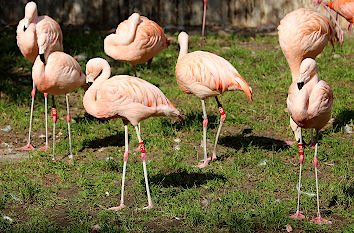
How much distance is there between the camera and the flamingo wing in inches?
242

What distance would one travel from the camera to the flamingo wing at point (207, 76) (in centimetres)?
615

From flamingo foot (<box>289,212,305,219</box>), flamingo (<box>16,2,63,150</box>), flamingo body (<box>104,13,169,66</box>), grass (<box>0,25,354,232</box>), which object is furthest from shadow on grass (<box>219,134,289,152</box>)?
flamingo (<box>16,2,63,150</box>)

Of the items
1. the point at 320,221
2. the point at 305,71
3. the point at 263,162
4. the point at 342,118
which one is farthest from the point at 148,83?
the point at 342,118

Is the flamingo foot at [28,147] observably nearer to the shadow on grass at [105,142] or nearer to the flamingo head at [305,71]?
the shadow on grass at [105,142]

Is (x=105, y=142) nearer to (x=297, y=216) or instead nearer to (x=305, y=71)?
(x=297, y=216)

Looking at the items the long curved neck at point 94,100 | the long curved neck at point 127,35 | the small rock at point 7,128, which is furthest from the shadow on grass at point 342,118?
the small rock at point 7,128

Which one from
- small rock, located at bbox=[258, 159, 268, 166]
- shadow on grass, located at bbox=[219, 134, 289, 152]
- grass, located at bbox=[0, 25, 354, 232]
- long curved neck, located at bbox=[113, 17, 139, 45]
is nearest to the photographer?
grass, located at bbox=[0, 25, 354, 232]

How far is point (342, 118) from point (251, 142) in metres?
1.57

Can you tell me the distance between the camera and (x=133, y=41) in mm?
7367

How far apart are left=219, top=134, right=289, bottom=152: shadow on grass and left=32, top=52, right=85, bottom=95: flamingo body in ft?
6.57

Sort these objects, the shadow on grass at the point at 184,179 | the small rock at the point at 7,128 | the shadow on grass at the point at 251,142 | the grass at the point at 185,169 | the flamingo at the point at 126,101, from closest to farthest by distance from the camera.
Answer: the grass at the point at 185,169
the flamingo at the point at 126,101
the shadow on grass at the point at 184,179
the shadow on grass at the point at 251,142
the small rock at the point at 7,128

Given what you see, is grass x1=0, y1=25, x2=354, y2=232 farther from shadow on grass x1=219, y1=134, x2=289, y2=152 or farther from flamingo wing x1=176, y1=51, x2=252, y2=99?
flamingo wing x1=176, y1=51, x2=252, y2=99

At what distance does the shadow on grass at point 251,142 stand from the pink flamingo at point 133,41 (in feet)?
5.15

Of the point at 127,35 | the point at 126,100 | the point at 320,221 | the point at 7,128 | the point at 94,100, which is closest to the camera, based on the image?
the point at 320,221
